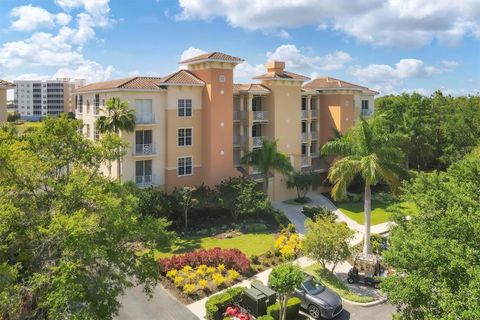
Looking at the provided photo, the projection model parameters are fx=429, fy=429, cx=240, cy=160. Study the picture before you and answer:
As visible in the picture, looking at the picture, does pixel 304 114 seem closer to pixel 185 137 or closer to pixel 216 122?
pixel 216 122

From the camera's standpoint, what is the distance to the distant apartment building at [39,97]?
562ft

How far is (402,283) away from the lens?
13.8 metres

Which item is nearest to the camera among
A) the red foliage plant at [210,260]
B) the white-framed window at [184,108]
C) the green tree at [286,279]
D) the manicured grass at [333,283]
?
the green tree at [286,279]

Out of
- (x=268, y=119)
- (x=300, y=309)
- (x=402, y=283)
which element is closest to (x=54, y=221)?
(x=402, y=283)

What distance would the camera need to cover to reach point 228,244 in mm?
32625

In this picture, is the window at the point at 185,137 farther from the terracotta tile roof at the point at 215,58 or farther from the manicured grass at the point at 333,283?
the manicured grass at the point at 333,283

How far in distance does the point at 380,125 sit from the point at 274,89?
16941 millimetres

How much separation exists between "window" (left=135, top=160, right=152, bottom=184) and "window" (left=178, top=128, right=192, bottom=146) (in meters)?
3.46

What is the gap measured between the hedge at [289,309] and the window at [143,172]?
19.8m

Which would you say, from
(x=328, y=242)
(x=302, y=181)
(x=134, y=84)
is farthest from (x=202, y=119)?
(x=328, y=242)

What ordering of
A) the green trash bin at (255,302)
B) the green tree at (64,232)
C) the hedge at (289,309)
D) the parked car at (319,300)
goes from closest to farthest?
1. the green tree at (64,232)
2. the hedge at (289,309)
3. the parked car at (319,300)
4. the green trash bin at (255,302)

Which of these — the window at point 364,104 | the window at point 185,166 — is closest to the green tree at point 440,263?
the window at point 185,166

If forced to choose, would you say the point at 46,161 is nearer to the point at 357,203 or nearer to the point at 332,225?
the point at 332,225

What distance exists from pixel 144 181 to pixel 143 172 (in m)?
0.82
